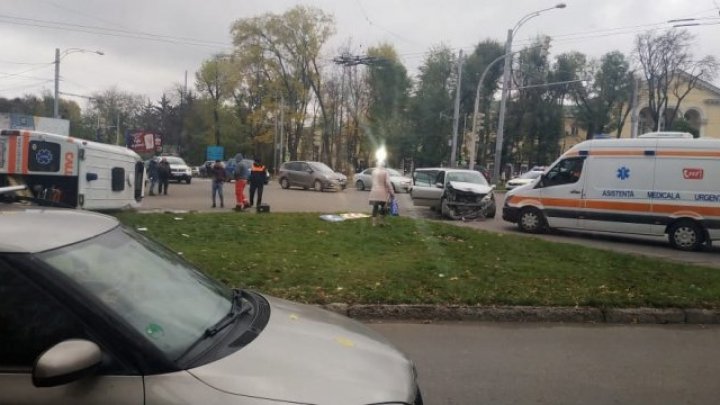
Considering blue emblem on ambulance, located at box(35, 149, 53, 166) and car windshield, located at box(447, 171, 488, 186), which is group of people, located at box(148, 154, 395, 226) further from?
blue emblem on ambulance, located at box(35, 149, 53, 166)

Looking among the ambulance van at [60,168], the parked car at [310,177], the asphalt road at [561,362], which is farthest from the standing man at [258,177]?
the parked car at [310,177]

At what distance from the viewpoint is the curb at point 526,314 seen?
21.4 feet

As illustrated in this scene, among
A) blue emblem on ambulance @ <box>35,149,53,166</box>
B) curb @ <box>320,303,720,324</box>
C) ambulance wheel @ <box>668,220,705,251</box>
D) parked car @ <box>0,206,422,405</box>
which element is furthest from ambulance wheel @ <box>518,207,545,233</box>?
parked car @ <box>0,206,422,405</box>

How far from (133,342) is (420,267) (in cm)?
635

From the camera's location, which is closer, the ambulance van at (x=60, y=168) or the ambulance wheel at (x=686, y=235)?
the ambulance van at (x=60, y=168)

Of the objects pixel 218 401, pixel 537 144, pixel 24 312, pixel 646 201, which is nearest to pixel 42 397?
pixel 24 312

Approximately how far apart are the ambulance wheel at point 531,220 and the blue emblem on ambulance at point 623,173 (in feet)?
7.07

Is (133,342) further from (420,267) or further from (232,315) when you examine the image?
(420,267)

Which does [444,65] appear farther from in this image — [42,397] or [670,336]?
[42,397]

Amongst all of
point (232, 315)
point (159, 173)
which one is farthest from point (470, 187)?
point (232, 315)

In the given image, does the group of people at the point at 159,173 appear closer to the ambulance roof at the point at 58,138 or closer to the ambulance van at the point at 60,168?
the ambulance van at the point at 60,168

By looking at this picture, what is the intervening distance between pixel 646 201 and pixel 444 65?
153ft

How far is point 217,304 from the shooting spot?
10.1ft

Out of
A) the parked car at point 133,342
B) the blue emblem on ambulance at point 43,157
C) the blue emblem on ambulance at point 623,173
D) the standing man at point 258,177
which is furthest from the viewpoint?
the standing man at point 258,177
